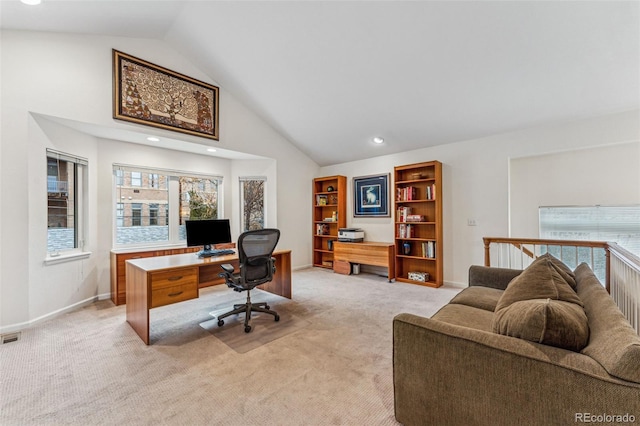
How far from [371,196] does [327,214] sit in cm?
122

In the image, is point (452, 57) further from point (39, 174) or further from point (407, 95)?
point (39, 174)

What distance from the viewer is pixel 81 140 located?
3537 mm

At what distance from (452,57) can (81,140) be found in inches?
186

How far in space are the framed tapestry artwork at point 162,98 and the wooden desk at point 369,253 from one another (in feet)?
10.1

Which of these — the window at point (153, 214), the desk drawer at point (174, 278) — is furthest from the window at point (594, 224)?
the window at point (153, 214)

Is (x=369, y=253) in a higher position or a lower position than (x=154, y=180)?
lower

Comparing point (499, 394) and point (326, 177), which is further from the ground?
point (326, 177)

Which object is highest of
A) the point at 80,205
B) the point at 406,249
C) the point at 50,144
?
the point at 50,144

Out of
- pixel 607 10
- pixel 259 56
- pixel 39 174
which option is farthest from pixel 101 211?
pixel 607 10

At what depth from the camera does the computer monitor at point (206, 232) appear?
327 cm

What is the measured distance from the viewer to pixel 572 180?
3549 mm

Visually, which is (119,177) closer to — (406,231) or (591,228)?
(406,231)

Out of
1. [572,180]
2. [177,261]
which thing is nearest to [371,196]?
[572,180]

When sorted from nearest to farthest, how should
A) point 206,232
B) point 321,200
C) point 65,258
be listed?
1. point 65,258
2. point 206,232
3. point 321,200
